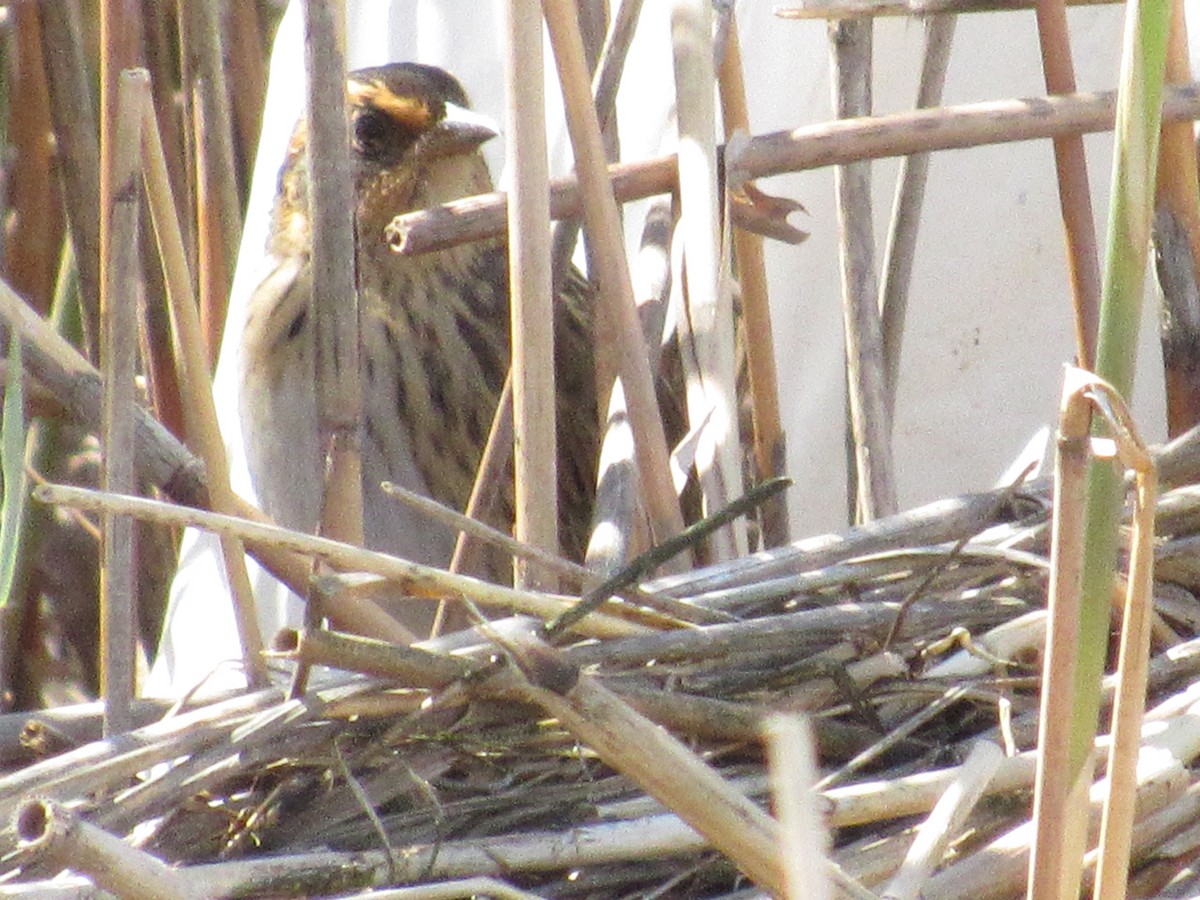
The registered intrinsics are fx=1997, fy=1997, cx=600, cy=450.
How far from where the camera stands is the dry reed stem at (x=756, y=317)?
175cm

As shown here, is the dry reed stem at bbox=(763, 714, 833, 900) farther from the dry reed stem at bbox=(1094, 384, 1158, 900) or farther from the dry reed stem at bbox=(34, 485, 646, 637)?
the dry reed stem at bbox=(34, 485, 646, 637)

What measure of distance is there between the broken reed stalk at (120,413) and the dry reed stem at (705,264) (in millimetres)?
473

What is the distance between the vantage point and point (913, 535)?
146cm

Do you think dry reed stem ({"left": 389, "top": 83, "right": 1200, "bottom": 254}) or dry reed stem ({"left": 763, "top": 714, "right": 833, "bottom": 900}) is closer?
dry reed stem ({"left": 763, "top": 714, "right": 833, "bottom": 900})

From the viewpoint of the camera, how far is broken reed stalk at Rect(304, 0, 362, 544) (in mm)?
1322

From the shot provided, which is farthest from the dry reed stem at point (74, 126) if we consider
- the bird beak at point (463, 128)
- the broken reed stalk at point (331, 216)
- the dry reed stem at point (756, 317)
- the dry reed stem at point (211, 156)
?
the broken reed stalk at point (331, 216)

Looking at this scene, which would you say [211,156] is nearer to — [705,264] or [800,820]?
[705,264]

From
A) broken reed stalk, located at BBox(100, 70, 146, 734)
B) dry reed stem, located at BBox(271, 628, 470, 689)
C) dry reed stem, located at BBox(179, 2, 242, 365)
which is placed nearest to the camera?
dry reed stem, located at BBox(271, 628, 470, 689)

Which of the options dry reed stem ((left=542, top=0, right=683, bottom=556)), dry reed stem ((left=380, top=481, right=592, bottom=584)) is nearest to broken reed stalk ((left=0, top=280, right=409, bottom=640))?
dry reed stem ((left=380, top=481, right=592, bottom=584))

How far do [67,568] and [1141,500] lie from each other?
1940 mm

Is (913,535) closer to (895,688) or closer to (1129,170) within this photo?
(895,688)

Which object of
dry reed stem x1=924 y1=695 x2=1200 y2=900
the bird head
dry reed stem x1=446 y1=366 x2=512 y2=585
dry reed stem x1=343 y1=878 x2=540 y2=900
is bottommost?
dry reed stem x1=924 y1=695 x2=1200 y2=900

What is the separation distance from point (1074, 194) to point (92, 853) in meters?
1.03

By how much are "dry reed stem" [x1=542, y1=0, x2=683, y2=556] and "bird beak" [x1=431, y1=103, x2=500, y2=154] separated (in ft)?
2.31
